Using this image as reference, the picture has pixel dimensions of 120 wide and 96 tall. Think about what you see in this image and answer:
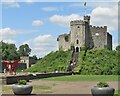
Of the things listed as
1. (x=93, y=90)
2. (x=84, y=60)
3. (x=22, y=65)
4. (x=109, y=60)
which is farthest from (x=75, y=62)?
(x=93, y=90)

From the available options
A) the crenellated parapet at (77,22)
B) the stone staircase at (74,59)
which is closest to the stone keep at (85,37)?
the crenellated parapet at (77,22)

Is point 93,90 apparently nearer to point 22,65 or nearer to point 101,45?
point 101,45

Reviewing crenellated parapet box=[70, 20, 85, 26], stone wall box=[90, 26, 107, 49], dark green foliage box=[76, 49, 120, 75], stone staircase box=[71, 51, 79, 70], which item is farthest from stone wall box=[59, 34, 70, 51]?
dark green foliage box=[76, 49, 120, 75]

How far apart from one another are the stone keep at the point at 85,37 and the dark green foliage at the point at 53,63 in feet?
12.9

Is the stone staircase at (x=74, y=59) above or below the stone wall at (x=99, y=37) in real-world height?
below

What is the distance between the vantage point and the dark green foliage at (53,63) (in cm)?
6349

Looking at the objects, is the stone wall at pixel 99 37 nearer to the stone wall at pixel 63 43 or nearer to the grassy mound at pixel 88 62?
the stone wall at pixel 63 43

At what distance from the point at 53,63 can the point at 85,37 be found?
41.5 feet

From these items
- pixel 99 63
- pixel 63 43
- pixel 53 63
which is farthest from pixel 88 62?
pixel 63 43

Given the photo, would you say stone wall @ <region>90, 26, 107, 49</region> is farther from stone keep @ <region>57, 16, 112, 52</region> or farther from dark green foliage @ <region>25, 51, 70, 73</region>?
dark green foliage @ <region>25, 51, 70, 73</region>

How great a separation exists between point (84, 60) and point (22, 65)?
27627 mm

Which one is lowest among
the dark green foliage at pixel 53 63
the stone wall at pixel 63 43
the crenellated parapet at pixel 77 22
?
the dark green foliage at pixel 53 63

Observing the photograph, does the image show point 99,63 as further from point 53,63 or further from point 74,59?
point 53,63

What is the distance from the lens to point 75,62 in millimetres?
66688
